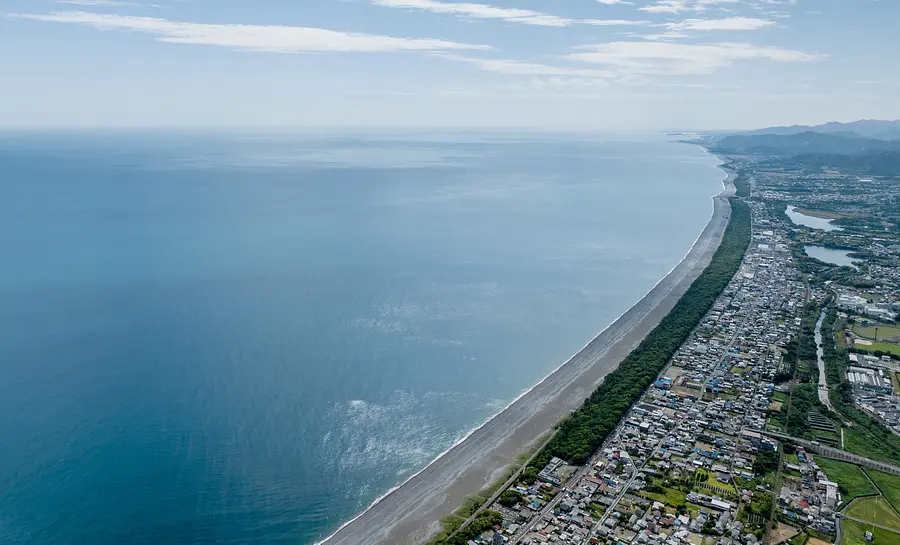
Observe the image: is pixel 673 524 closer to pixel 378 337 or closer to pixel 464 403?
pixel 464 403

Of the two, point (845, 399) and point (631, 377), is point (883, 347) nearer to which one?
point (845, 399)

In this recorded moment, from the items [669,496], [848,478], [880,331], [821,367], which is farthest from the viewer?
[880,331]

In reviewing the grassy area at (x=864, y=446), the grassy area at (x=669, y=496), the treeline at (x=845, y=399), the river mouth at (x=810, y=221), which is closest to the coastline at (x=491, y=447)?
the grassy area at (x=669, y=496)

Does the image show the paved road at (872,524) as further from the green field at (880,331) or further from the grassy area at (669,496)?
the green field at (880,331)

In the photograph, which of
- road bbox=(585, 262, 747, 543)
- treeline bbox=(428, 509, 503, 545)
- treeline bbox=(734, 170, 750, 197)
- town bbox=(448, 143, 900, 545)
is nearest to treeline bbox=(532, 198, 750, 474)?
town bbox=(448, 143, 900, 545)

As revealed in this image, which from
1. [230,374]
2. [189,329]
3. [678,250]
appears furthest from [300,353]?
[678,250]

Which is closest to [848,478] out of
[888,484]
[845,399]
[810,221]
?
[888,484]
